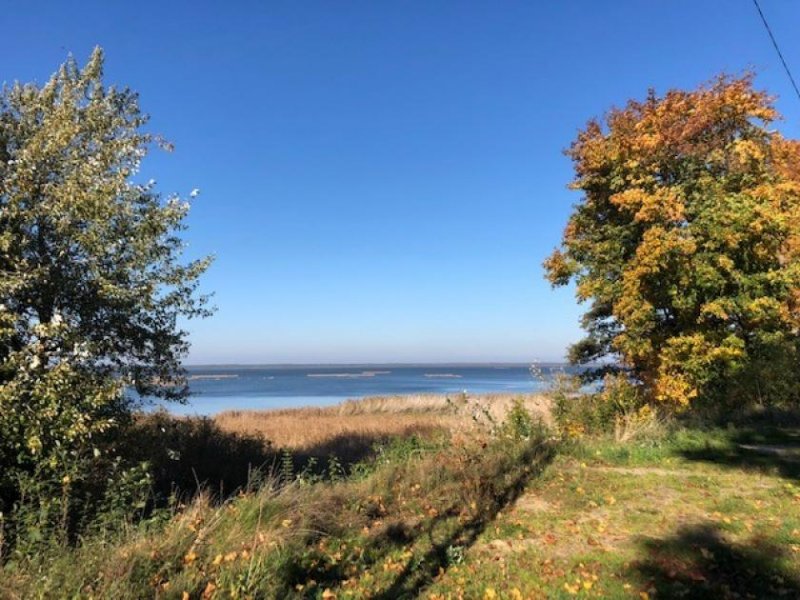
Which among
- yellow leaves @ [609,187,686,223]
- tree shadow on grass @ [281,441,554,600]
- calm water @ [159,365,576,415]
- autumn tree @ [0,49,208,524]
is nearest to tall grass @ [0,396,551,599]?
tree shadow on grass @ [281,441,554,600]

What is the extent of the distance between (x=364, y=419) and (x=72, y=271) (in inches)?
857

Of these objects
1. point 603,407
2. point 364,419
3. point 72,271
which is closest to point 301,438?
point 364,419

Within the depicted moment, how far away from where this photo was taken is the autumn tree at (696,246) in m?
14.3

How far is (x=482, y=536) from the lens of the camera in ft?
23.0

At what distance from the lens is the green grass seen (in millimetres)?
5121

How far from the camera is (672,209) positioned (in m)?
15.1

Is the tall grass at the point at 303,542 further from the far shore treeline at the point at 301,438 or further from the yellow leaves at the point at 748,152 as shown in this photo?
the yellow leaves at the point at 748,152

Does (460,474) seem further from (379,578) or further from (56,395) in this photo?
(56,395)

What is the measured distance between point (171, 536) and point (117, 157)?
6407 millimetres

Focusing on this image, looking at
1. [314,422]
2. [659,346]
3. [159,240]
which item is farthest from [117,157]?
[314,422]

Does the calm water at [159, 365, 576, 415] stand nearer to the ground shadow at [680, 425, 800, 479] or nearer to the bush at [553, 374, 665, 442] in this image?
the bush at [553, 374, 665, 442]

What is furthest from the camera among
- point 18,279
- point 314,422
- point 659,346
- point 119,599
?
point 314,422

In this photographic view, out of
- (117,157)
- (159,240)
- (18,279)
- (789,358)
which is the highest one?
(117,157)

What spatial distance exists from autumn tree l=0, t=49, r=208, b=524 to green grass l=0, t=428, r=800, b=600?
82.5 inches
